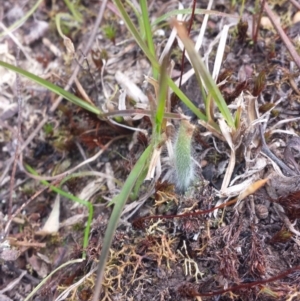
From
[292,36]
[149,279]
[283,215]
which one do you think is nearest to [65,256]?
[149,279]

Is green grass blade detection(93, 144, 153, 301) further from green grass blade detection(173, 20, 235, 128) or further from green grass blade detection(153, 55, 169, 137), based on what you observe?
green grass blade detection(173, 20, 235, 128)

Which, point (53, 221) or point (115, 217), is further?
point (53, 221)

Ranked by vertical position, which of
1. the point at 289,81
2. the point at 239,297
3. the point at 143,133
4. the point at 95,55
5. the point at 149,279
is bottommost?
the point at 239,297

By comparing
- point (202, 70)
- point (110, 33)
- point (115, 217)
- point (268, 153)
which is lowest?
point (268, 153)

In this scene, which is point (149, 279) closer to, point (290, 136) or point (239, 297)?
point (239, 297)

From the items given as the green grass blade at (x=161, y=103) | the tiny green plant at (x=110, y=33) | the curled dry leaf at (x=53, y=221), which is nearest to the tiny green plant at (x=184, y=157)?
the green grass blade at (x=161, y=103)

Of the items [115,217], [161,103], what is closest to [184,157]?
[161,103]

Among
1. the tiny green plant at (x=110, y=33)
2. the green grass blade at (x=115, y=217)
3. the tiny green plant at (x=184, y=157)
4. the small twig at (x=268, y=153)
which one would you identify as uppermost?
the tiny green plant at (x=110, y=33)

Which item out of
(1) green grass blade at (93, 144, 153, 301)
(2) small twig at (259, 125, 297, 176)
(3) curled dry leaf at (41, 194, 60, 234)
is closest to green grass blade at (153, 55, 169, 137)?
(1) green grass blade at (93, 144, 153, 301)

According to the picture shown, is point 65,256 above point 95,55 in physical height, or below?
below

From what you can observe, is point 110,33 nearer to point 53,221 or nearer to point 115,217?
point 53,221

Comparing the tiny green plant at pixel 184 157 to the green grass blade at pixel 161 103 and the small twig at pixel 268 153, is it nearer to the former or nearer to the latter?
the green grass blade at pixel 161 103
